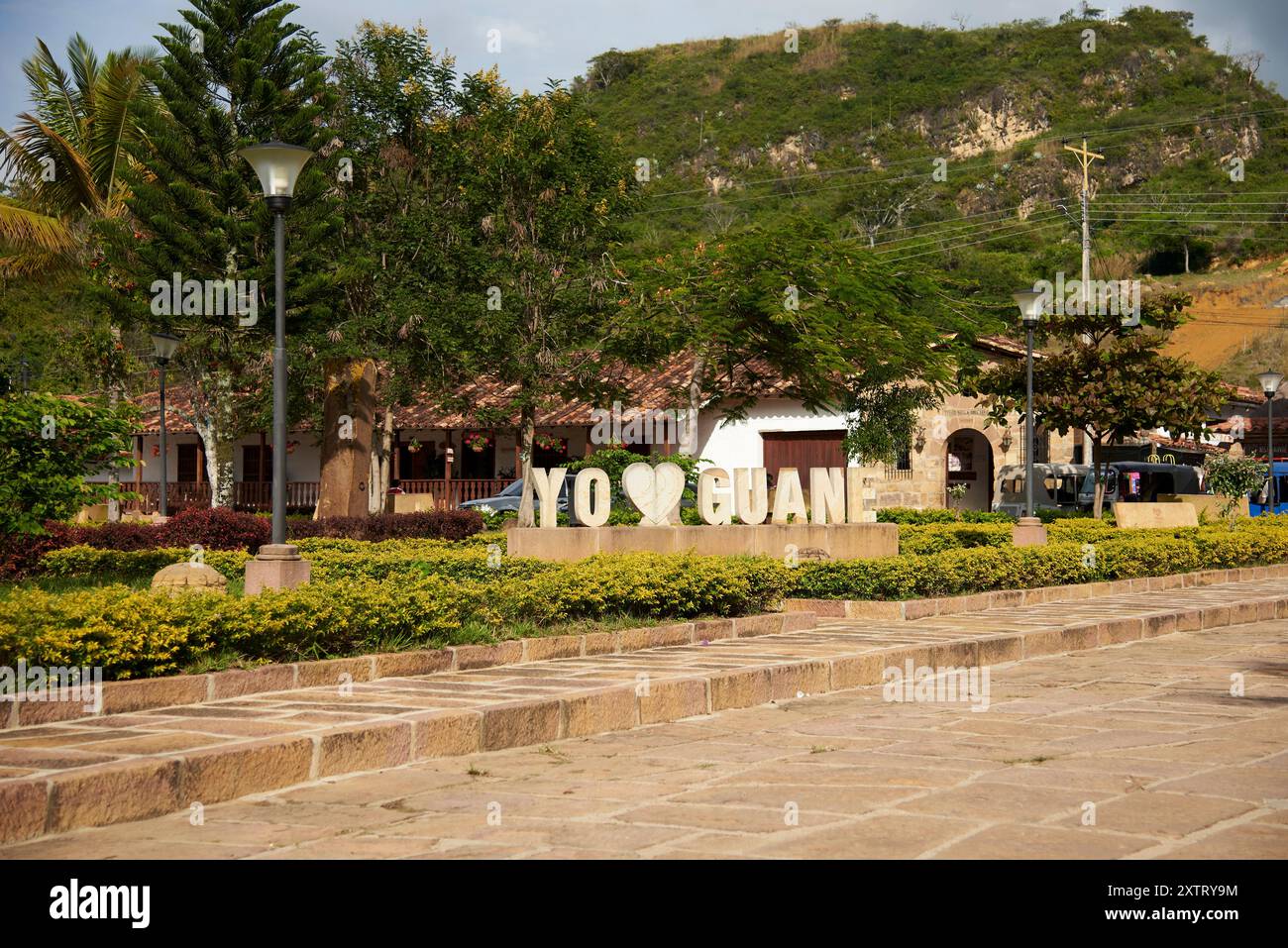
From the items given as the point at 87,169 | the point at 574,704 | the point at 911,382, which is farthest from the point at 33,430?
the point at 911,382

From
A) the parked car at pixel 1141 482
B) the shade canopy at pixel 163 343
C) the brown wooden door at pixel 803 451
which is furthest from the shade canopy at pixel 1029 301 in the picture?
the parked car at pixel 1141 482

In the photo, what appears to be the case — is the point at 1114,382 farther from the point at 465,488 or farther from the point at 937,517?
the point at 465,488

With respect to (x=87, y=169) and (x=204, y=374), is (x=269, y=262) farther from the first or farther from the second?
(x=87, y=169)

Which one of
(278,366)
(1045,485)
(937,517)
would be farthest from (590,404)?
(278,366)

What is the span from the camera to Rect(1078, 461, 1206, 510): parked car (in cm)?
3319

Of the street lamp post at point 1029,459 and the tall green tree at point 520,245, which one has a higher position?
the tall green tree at point 520,245

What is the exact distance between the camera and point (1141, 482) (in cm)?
3494

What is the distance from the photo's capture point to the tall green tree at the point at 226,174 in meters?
21.8

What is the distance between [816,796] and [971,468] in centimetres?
2923

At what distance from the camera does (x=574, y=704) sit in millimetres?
7258

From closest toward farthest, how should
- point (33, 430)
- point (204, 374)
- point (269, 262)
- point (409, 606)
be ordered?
point (409, 606)
point (33, 430)
point (269, 262)
point (204, 374)

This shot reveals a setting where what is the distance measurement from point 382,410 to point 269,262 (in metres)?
8.83

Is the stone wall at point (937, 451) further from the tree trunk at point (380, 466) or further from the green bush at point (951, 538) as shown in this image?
the tree trunk at point (380, 466)

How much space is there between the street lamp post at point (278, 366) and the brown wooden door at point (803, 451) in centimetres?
1932
